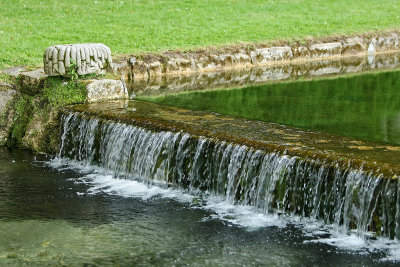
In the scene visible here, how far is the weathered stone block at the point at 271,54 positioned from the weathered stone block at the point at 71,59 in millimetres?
6021

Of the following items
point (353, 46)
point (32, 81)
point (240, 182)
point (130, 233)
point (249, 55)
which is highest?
point (353, 46)

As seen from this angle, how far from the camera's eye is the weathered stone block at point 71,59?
11.0 meters

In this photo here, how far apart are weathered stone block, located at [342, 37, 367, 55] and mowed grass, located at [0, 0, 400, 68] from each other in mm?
324

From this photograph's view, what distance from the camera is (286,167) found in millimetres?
7875

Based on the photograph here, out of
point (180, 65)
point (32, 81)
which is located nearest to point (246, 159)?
point (32, 81)

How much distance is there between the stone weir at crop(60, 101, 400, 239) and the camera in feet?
24.0

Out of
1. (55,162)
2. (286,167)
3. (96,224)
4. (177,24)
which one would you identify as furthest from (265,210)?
(177,24)

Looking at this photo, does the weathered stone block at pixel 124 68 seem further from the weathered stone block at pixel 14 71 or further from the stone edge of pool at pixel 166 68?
the weathered stone block at pixel 14 71

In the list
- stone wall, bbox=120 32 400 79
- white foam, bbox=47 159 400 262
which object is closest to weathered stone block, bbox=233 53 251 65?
stone wall, bbox=120 32 400 79

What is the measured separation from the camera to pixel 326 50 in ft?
58.2

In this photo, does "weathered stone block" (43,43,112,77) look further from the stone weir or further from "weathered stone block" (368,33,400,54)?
"weathered stone block" (368,33,400,54)

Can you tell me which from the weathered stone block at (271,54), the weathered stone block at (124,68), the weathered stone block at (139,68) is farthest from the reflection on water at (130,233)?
the weathered stone block at (271,54)

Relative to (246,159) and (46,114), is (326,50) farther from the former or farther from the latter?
(246,159)

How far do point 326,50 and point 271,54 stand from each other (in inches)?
68.7
